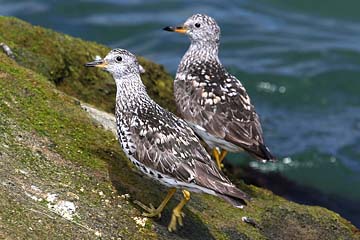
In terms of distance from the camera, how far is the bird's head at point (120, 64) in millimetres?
8219

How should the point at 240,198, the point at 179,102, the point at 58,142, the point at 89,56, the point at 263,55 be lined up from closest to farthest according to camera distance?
the point at 240,198, the point at 58,142, the point at 179,102, the point at 89,56, the point at 263,55

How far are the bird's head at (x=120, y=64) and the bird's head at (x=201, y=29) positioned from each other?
107 inches

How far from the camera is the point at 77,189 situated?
23.0 ft

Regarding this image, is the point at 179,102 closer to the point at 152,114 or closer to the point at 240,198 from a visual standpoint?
the point at 152,114

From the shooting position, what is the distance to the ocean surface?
14.5 metres

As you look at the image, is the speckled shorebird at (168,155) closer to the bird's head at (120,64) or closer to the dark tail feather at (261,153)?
the bird's head at (120,64)

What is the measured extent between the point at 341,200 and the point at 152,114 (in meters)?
6.61

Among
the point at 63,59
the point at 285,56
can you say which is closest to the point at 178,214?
the point at 63,59

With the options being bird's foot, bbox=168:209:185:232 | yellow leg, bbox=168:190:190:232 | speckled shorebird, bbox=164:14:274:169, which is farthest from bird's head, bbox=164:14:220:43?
bird's foot, bbox=168:209:185:232

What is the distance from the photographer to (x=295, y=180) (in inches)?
538

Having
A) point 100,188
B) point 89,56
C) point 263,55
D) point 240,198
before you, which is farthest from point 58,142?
point 263,55

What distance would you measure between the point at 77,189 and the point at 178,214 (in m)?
0.94

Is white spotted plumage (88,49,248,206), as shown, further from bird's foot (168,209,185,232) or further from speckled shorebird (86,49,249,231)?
bird's foot (168,209,185,232)

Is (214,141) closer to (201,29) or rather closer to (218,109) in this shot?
(218,109)
